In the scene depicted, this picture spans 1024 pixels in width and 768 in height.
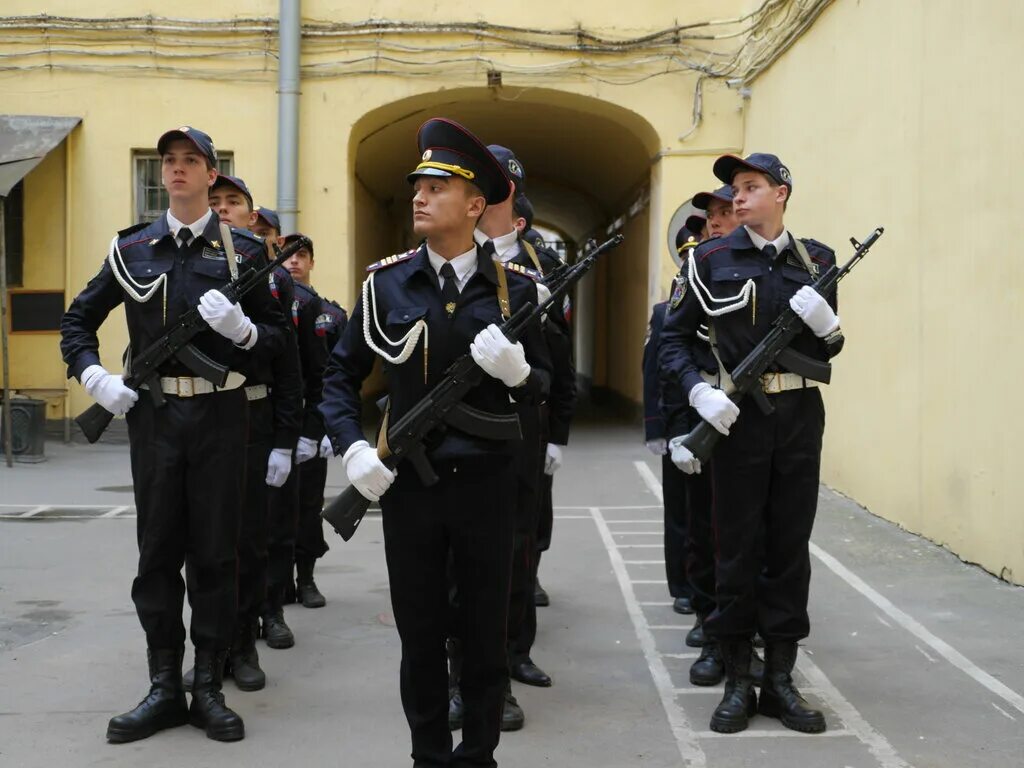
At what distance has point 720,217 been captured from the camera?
6062 mm

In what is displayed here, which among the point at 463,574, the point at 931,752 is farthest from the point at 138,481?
the point at 931,752

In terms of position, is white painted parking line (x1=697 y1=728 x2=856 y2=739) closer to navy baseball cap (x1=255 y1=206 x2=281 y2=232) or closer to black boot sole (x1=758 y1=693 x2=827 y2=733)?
black boot sole (x1=758 y1=693 x2=827 y2=733)

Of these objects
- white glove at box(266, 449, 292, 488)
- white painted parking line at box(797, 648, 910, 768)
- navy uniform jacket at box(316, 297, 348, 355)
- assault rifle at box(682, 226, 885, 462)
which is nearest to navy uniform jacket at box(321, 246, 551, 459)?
assault rifle at box(682, 226, 885, 462)

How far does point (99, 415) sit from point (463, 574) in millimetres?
2017

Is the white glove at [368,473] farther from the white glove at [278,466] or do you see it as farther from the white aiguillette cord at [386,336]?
the white glove at [278,466]

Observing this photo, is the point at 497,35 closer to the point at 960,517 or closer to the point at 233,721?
the point at 960,517

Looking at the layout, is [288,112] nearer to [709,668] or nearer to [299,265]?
[299,265]

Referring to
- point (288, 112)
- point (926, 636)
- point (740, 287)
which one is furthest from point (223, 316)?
point (288, 112)

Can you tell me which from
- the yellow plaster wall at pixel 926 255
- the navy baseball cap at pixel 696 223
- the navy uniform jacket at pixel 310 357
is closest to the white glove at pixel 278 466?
the navy uniform jacket at pixel 310 357

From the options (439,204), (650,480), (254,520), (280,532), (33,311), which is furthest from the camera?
(33,311)

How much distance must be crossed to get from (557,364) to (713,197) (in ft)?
5.11

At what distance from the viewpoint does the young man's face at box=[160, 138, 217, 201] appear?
179 inches

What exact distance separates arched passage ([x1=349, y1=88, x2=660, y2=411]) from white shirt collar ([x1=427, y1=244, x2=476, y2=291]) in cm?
1117

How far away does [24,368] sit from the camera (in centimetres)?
1435
